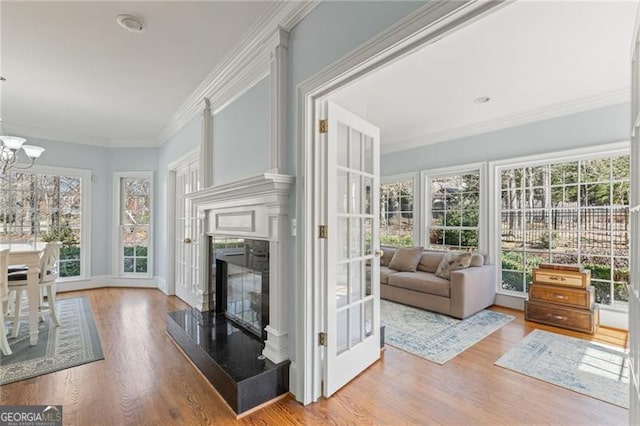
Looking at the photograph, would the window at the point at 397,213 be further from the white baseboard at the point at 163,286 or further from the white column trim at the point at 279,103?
the white baseboard at the point at 163,286

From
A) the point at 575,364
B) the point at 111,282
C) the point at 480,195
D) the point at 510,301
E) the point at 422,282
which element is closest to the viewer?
the point at 575,364

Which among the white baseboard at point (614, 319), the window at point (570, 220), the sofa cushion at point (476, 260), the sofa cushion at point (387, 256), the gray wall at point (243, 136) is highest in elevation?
the gray wall at point (243, 136)

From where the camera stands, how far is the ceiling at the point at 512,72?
7.28 ft

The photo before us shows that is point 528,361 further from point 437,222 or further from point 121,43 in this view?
point 121,43

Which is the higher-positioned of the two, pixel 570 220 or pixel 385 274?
pixel 570 220

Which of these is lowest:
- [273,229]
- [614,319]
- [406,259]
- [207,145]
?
[614,319]

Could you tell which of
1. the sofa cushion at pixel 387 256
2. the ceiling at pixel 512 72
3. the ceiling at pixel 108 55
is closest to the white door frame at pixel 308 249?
the ceiling at pixel 512 72

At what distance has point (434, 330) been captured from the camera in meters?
3.35

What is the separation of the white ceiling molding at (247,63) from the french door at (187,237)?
941mm

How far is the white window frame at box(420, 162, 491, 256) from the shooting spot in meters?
4.50

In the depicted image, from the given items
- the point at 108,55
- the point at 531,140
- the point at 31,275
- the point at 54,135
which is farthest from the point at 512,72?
the point at 54,135

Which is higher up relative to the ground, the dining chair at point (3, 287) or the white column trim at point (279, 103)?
the white column trim at point (279, 103)

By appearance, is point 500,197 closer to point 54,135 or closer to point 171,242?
point 171,242

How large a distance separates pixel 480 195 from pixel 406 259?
1.45 m
